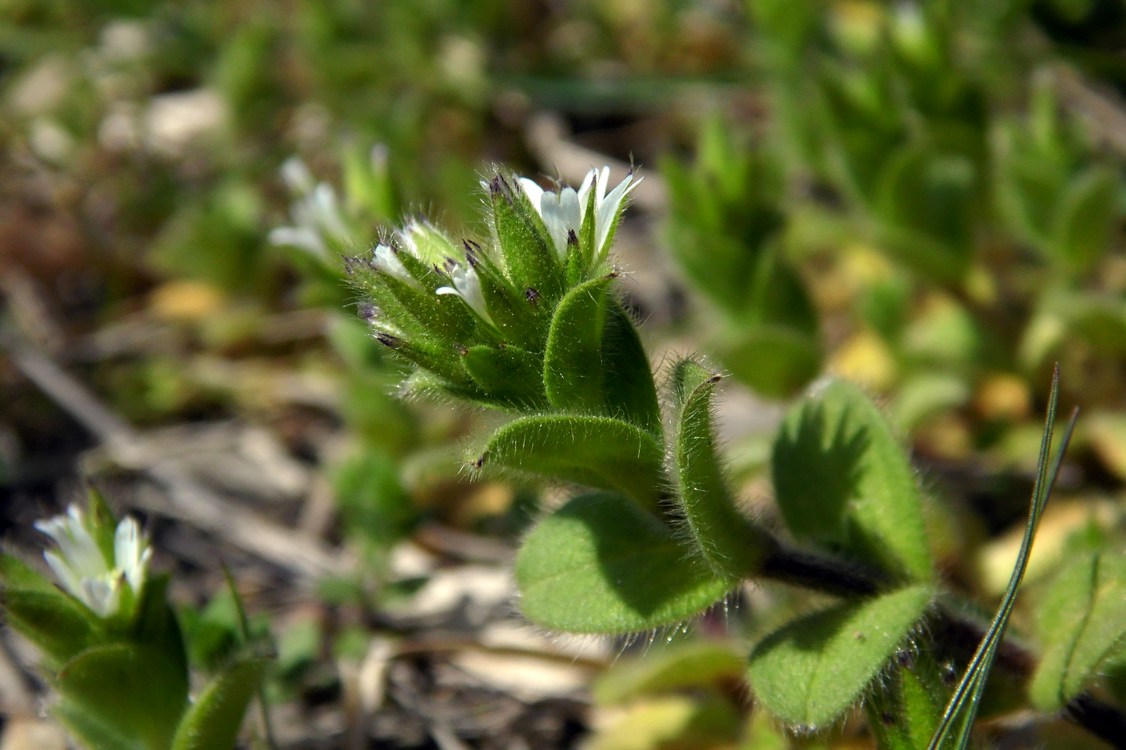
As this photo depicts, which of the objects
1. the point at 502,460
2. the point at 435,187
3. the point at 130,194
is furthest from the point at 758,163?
the point at 130,194

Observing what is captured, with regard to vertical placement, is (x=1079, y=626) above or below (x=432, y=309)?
below

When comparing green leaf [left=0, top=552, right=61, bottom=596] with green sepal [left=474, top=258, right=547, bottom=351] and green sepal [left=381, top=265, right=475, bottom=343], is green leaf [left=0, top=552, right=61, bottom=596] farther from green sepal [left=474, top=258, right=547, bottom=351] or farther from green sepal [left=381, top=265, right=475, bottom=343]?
green sepal [left=474, top=258, right=547, bottom=351]

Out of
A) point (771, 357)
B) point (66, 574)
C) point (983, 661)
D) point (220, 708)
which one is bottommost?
point (771, 357)

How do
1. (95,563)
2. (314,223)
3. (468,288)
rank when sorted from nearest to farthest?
(468,288)
(95,563)
(314,223)

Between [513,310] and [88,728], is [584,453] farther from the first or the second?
[88,728]

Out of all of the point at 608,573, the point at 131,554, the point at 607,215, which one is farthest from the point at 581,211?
the point at 131,554

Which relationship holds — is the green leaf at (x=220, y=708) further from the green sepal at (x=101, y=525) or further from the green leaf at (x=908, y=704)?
the green leaf at (x=908, y=704)

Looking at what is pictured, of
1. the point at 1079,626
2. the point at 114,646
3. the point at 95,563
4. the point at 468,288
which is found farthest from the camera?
the point at 95,563

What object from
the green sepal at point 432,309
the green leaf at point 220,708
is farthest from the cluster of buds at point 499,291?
the green leaf at point 220,708
